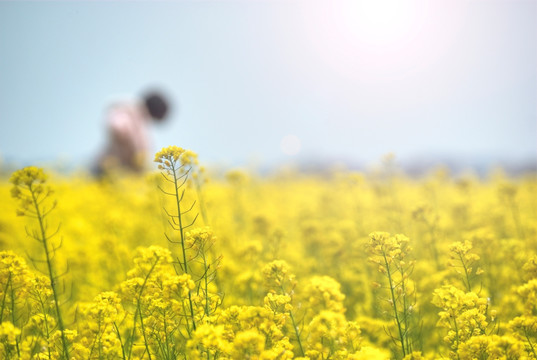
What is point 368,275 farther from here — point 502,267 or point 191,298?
point 191,298

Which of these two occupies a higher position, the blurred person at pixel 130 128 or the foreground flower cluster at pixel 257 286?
the blurred person at pixel 130 128

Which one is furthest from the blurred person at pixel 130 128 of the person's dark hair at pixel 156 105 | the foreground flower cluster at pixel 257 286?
the foreground flower cluster at pixel 257 286

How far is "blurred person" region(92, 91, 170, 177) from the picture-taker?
10422mm

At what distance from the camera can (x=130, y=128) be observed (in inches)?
424

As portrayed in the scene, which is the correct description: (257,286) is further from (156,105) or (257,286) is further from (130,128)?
(156,105)

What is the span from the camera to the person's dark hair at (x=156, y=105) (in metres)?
11.8

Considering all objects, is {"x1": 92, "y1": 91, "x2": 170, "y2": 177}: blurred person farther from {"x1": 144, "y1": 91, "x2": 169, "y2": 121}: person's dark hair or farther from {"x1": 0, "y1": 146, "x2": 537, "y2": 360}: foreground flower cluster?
{"x1": 0, "y1": 146, "x2": 537, "y2": 360}: foreground flower cluster

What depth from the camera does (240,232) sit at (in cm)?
722

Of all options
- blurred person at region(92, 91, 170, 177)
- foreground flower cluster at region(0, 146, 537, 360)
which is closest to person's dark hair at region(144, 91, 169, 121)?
blurred person at region(92, 91, 170, 177)

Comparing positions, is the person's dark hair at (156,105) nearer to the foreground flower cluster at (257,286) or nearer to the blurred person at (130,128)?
the blurred person at (130,128)


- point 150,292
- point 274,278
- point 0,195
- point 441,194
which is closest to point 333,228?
point 274,278

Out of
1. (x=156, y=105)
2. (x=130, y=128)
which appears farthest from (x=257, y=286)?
(x=156, y=105)

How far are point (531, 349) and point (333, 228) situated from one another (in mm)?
3786

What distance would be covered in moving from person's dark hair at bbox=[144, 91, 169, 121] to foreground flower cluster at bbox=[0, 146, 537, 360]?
13.7 ft
